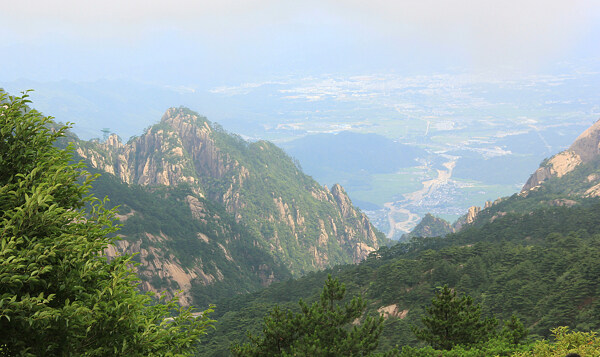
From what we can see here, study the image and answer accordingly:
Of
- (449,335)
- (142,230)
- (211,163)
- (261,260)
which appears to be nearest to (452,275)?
(449,335)

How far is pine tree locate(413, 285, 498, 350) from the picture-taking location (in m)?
25.7

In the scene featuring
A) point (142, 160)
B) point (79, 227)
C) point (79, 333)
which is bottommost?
point (79, 333)

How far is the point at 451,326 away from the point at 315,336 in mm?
7632

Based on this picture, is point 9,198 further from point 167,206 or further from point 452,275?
point 167,206

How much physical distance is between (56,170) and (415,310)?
42.3 m

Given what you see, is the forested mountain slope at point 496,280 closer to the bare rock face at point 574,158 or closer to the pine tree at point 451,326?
the pine tree at point 451,326

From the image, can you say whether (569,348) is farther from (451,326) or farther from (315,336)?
(315,336)

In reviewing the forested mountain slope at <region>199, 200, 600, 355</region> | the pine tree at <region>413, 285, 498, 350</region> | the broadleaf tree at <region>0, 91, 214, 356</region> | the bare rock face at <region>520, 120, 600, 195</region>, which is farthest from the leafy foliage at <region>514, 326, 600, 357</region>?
the bare rock face at <region>520, 120, 600, 195</region>

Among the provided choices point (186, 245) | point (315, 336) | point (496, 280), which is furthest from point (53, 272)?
point (186, 245)

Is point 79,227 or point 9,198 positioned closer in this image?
point 9,198

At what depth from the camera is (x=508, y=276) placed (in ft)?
162

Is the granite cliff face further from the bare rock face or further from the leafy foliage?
the leafy foliage

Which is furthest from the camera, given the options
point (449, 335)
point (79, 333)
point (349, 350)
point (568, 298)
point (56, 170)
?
point (568, 298)

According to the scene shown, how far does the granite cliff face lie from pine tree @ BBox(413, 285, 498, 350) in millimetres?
93671
